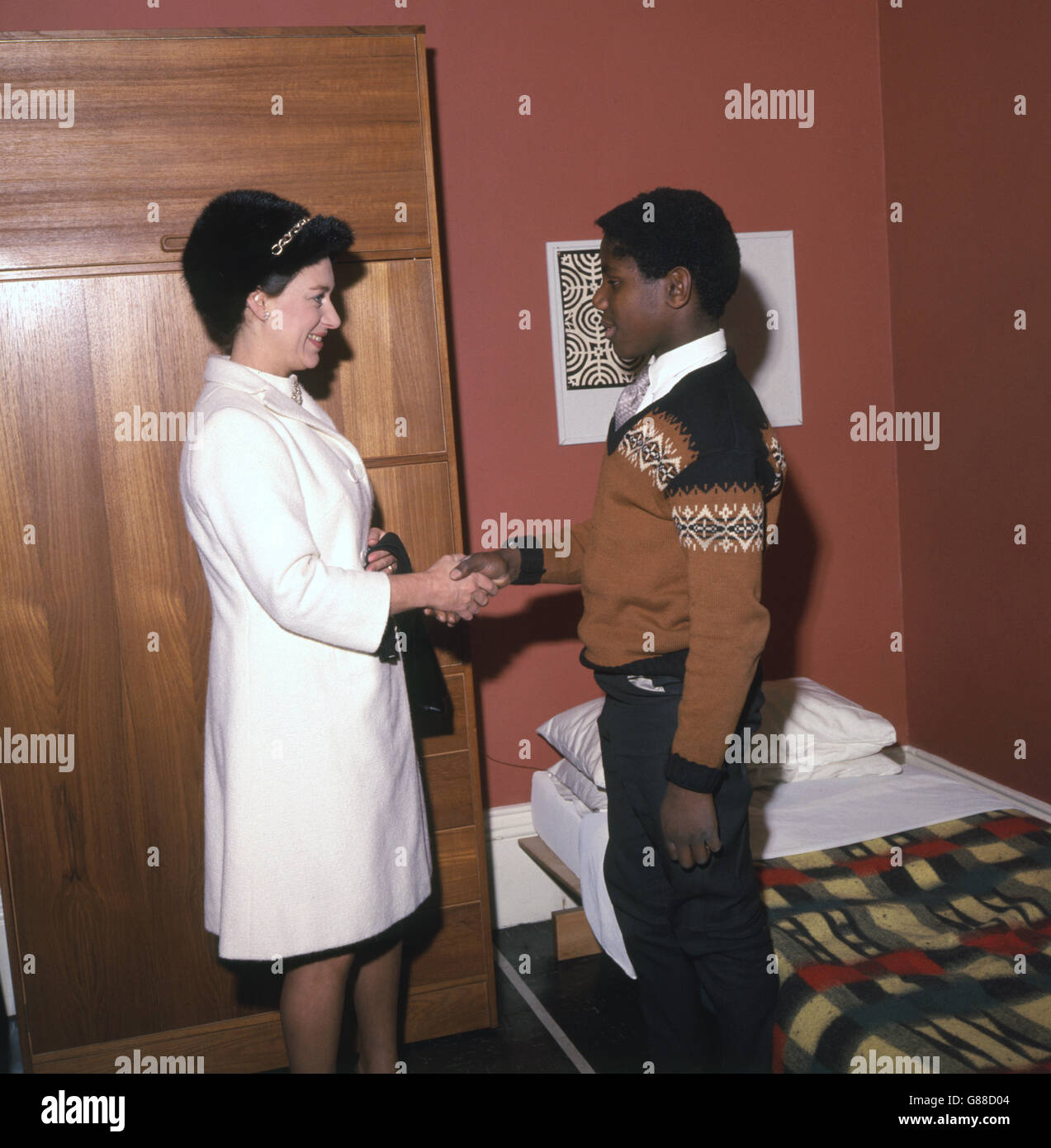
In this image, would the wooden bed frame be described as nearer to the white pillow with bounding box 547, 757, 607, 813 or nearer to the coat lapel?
the white pillow with bounding box 547, 757, 607, 813

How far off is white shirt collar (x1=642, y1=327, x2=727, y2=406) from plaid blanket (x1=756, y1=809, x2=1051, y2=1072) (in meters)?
1.07

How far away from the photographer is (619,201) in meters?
2.92

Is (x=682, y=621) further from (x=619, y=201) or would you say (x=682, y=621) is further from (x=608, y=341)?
(x=619, y=201)

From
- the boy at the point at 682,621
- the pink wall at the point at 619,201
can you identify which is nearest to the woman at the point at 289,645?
the boy at the point at 682,621

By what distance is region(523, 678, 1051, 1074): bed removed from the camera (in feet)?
5.68

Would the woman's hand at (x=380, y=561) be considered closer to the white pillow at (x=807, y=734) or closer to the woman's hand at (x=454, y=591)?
the woman's hand at (x=454, y=591)

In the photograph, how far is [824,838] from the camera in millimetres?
2402

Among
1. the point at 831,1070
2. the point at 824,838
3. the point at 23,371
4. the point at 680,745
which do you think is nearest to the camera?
the point at 680,745

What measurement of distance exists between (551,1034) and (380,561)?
4.00 feet

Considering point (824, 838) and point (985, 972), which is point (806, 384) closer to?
point (824, 838)

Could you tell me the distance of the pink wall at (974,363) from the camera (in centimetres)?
262

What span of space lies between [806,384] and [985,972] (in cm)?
181

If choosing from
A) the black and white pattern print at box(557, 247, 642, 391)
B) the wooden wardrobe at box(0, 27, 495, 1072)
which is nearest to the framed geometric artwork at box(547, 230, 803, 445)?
the black and white pattern print at box(557, 247, 642, 391)

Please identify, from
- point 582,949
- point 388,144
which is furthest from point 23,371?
point 582,949
